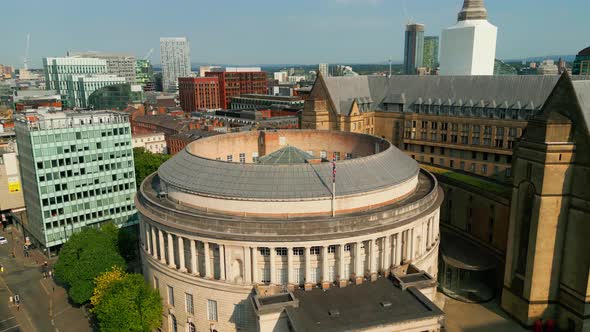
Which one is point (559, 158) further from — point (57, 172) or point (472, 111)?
point (57, 172)

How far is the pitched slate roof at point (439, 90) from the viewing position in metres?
94.7

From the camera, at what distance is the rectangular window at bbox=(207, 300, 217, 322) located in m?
56.9

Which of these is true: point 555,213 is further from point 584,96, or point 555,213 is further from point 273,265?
point 273,265

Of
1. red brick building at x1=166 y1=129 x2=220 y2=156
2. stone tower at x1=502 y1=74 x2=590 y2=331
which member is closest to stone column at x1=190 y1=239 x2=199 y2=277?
stone tower at x1=502 y1=74 x2=590 y2=331

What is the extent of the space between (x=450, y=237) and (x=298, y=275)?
4036cm

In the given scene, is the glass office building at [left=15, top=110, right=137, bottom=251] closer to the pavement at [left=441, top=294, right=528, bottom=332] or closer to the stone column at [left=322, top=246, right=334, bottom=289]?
the stone column at [left=322, top=246, right=334, bottom=289]

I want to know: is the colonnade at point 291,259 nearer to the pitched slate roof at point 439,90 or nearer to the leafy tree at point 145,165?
the pitched slate roof at point 439,90

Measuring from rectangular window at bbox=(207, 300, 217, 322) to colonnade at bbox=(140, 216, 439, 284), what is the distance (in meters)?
3.63

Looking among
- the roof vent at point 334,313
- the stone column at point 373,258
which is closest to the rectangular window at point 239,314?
the roof vent at point 334,313

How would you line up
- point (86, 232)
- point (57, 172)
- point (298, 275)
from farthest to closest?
1. point (57, 172)
2. point (86, 232)
3. point (298, 275)

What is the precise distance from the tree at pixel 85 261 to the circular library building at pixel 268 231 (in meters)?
12.6

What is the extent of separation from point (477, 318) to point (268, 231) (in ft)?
116

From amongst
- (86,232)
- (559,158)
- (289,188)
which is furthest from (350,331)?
(86,232)

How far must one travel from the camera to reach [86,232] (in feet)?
263
